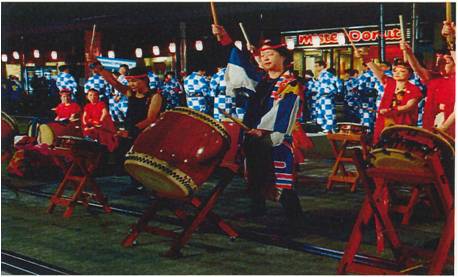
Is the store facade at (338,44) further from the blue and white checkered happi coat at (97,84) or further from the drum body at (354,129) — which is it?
the drum body at (354,129)

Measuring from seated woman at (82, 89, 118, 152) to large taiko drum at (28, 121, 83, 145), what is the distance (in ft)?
0.41

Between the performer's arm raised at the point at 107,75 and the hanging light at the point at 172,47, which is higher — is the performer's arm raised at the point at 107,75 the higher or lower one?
the higher one

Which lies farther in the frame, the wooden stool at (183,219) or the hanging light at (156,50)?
the hanging light at (156,50)

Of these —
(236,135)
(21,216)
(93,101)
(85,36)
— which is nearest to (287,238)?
(236,135)

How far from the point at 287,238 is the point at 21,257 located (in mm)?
1852

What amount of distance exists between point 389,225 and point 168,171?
1.35m

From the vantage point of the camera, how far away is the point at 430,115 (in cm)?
562

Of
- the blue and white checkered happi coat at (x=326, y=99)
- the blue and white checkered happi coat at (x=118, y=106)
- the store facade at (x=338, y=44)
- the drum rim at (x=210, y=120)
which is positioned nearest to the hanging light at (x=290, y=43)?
the store facade at (x=338, y=44)

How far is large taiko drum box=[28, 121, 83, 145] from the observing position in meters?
7.34

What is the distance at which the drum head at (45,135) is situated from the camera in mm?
7325

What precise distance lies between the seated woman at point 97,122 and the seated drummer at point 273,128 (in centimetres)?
210

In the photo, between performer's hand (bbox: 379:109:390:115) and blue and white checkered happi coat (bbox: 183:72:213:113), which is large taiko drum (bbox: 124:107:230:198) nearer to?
performer's hand (bbox: 379:109:390:115)

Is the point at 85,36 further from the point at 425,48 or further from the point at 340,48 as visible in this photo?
the point at 425,48

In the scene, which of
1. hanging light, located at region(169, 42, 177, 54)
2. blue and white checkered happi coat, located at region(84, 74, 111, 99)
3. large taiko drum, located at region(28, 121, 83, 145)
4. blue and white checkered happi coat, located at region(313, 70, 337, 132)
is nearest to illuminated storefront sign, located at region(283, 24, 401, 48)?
blue and white checkered happi coat, located at region(313, 70, 337, 132)
